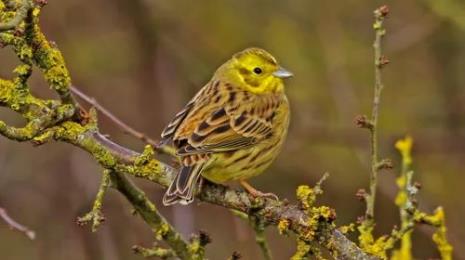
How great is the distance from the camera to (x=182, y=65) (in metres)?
7.25

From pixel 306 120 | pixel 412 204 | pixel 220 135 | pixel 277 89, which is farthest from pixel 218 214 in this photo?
pixel 412 204

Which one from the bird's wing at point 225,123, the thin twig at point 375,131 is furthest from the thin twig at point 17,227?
the thin twig at point 375,131

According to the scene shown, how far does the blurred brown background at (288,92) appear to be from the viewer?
271 inches

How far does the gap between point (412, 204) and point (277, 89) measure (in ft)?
6.33

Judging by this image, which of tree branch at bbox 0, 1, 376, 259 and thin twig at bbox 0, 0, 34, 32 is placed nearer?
thin twig at bbox 0, 0, 34, 32

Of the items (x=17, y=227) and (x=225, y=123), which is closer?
(x=17, y=227)

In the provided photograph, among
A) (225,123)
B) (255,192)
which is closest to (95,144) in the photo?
(255,192)

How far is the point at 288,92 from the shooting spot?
276 inches

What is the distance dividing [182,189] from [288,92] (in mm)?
3360

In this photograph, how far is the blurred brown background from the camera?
22.5 ft

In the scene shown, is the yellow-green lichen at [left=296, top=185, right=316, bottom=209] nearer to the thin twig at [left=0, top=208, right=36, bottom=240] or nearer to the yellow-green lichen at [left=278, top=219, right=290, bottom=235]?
the yellow-green lichen at [left=278, top=219, right=290, bottom=235]

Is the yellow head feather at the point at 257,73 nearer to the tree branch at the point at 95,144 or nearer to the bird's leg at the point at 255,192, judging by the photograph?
the bird's leg at the point at 255,192

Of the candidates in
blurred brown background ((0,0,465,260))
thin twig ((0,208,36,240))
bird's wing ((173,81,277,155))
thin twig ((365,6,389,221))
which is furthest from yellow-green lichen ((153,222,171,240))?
blurred brown background ((0,0,465,260))

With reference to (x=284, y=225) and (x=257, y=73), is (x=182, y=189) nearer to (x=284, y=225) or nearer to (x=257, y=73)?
(x=284, y=225)
